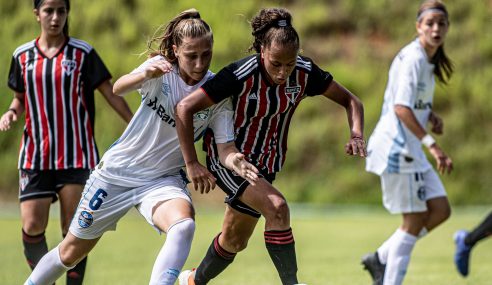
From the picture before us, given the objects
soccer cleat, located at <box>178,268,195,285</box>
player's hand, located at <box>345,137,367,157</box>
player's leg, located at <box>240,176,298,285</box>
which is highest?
player's hand, located at <box>345,137,367,157</box>

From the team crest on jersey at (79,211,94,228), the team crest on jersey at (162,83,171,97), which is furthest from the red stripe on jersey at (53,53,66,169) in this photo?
the team crest on jersey at (162,83,171,97)

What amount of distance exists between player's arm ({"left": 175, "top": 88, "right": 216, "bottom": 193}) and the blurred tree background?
1172 centimetres

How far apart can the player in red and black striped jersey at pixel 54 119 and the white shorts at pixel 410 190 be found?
1846 mm

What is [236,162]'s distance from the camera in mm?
4766

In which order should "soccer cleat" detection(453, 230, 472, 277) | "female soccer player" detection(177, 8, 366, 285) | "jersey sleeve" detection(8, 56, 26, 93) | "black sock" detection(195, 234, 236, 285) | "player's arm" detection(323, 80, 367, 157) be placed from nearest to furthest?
"female soccer player" detection(177, 8, 366, 285), "player's arm" detection(323, 80, 367, 157), "black sock" detection(195, 234, 236, 285), "jersey sleeve" detection(8, 56, 26, 93), "soccer cleat" detection(453, 230, 472, 277)

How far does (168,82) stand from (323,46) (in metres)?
13.7

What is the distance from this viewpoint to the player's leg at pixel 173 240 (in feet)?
Answer: 14.9

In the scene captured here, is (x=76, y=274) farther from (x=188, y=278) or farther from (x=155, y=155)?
(x=155, y=155)

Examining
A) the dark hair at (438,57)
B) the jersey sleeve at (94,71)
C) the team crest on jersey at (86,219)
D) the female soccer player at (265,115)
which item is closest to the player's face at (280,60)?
the female soccer player at (265,115)

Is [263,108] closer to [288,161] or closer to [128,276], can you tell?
[128,276]

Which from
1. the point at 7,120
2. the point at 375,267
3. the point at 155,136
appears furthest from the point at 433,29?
the point at 7,120

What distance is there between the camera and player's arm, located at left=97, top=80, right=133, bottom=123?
5.86 m

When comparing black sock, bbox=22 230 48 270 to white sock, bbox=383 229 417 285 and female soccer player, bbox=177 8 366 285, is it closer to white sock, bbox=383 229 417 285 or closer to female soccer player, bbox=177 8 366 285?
female soccer player, bbox=177 8 366 285

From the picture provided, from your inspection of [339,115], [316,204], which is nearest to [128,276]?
[316,204]
